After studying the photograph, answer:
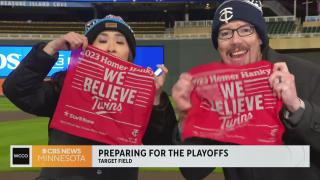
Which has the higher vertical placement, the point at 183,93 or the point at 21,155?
the point at 183,93

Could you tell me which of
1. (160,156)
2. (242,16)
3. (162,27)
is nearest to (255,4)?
(242,16)

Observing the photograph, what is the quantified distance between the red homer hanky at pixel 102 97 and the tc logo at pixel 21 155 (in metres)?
0.27

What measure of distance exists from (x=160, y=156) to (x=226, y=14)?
816mm

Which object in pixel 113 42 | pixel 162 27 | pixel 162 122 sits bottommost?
pixel 162 27

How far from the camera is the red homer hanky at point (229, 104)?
6.61ft

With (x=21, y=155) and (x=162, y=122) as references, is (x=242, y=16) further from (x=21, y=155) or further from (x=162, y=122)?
(x=21, y=155)

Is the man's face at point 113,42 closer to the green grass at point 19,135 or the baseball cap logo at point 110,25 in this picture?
the baseball cap logo at point 110,25

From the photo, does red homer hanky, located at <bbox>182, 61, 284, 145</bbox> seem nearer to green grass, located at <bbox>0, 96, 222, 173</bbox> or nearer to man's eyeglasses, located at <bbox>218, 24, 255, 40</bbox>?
man's eyeglasses, located at <bbox>218, 24, 255, 40</bbox>

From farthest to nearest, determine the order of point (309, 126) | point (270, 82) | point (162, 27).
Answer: point (162, 27) → point (270, 82) → point (309, 126)

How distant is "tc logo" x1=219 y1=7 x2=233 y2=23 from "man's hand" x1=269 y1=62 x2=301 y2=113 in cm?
32

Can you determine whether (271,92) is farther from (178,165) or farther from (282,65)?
(178,165)

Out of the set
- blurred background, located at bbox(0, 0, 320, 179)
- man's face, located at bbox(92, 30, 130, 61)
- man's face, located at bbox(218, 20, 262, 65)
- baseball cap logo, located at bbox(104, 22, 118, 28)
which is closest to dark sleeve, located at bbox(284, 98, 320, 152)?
man's face, located at bbox(218, 20, 262, 65)

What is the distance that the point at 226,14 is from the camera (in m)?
2.05

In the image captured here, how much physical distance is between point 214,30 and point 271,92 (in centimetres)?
40
